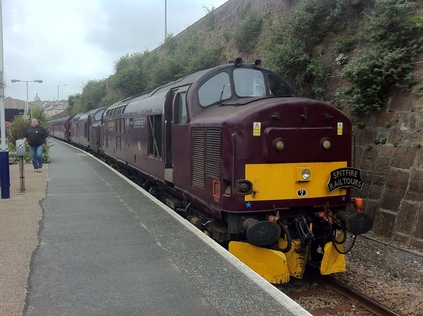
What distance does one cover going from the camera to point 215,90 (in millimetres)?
6977

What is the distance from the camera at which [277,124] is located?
18.2 ft

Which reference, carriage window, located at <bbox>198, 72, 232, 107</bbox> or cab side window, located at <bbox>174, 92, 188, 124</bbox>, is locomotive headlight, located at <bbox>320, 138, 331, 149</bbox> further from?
cab side window, located at <bbox>174, 92, 188, 124</bbox>

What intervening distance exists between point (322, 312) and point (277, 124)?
2544mm

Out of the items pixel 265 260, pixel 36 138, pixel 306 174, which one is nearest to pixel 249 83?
pixel 306 174

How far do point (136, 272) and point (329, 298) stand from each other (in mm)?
2837

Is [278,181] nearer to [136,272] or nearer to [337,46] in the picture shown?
[136,272]

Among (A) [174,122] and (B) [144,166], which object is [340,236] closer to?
(A) [174,122]

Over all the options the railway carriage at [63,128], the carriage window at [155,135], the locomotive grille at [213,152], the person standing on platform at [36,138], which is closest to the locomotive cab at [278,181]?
the locomotive grille at [213,152]

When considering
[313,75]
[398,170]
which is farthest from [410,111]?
[313,75]

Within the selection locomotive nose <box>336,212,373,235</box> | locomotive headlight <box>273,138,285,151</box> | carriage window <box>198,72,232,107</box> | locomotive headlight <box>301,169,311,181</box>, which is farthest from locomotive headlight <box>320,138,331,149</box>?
carriage window <box>198,72,232,107</box>

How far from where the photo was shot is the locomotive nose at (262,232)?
5.22m

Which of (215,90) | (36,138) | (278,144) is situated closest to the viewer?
(278,144)

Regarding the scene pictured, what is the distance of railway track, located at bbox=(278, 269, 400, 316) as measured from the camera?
5332mm

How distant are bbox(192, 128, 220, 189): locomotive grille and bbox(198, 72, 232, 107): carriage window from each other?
2.37 ft
